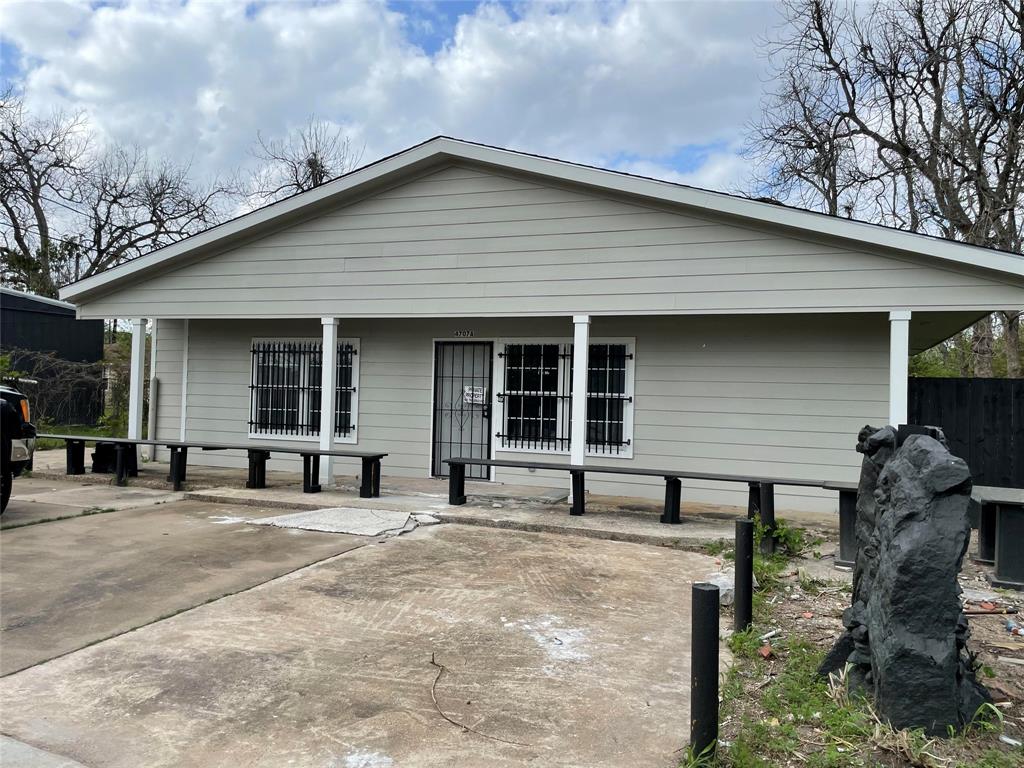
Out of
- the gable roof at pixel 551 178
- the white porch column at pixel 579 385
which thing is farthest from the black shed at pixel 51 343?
the white porch column at pixel 579 385

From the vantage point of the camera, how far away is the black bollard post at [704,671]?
2609 millimetres

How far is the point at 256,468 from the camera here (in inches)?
365

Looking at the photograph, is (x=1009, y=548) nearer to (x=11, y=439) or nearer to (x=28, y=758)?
(x=28, y=758)

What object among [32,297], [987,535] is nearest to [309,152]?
[32,297]

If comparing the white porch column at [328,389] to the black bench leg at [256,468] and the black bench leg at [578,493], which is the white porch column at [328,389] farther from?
the black bench leg at [578,493]

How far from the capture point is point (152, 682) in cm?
348

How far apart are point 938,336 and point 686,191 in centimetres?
564

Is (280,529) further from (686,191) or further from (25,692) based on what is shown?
(686,191)

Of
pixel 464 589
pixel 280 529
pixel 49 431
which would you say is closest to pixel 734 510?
pixel 464 589

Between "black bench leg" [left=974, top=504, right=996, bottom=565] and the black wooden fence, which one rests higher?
the black wooden fence

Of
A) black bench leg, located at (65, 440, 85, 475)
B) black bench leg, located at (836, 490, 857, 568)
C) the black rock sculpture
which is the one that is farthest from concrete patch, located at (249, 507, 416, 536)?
the black rock sculpture

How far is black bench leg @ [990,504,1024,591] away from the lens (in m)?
5.33

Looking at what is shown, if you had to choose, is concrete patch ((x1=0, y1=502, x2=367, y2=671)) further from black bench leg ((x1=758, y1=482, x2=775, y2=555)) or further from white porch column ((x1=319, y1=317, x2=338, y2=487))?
black bench leg ((x1=758, y1=482, x2=775, y2=555))

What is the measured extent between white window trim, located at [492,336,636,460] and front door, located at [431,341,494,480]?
16cm
